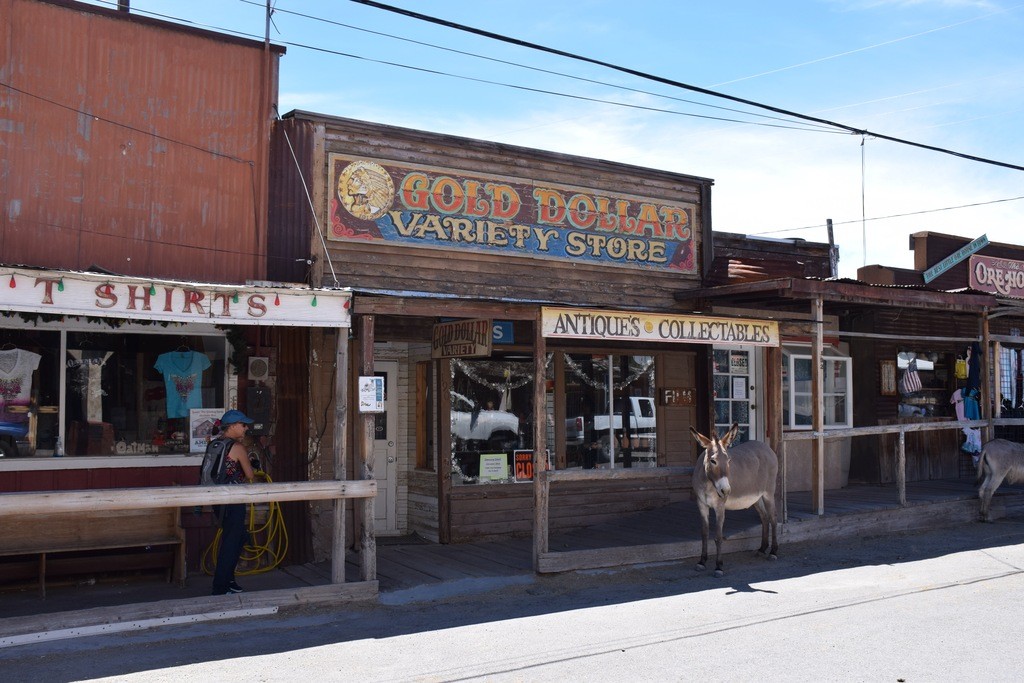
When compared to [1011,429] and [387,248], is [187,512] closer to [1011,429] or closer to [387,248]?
[387,248]

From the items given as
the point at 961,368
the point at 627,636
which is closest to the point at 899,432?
the point at 961,368

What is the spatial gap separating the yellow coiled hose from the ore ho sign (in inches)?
485

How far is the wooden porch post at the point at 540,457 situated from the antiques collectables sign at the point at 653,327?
0.21 metres

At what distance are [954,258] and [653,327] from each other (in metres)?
9.23

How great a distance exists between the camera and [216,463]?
29.9 ft

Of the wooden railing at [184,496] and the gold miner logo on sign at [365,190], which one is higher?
the gold miner logo on sign at [365,190]

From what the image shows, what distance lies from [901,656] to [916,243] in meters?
12.5

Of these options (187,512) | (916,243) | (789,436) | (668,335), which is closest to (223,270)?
(187,512)

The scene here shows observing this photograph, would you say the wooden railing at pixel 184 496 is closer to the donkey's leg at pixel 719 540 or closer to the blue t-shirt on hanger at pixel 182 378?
the blue t-shirt on hanger at pixel 182 378

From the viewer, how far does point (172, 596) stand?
921 cm

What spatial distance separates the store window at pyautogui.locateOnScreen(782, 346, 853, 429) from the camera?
15.6 m

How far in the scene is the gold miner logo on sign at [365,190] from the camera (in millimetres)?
11062

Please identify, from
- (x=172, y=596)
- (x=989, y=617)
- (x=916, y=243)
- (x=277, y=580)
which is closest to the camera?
(x=989, y=617)

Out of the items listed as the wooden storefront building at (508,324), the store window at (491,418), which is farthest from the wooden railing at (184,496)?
the store window at (491,418)
